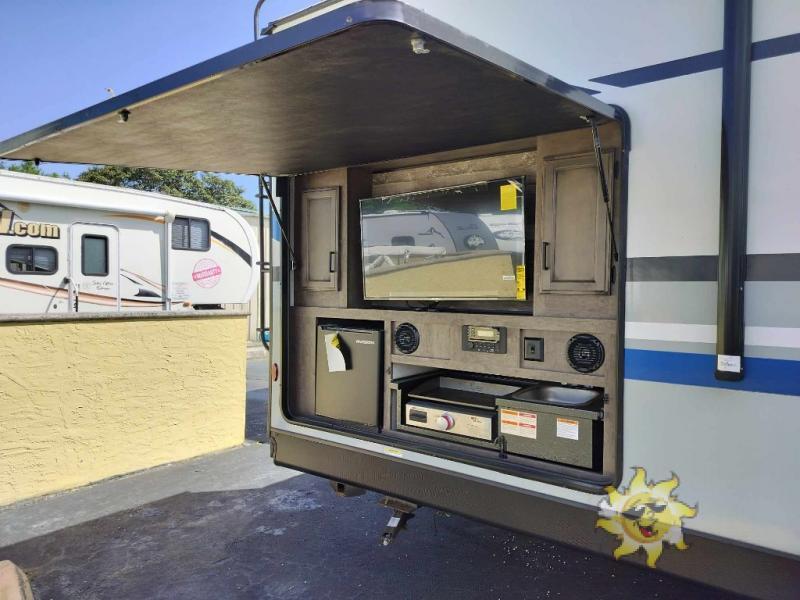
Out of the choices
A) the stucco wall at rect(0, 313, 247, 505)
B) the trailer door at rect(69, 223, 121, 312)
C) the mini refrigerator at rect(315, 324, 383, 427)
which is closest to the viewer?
the mini refrigerator at rect(315, 324, 383, 427)

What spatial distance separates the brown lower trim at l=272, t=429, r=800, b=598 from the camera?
6.55 feet

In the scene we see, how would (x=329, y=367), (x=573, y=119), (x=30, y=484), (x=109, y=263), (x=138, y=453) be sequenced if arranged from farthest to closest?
(x=109, y=263), (x=138, y=453), (x=30, y=484), (x=329, y=367), (x=573, y=119)

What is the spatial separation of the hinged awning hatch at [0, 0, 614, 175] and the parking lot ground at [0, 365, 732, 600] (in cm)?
186

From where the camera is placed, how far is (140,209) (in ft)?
25.5

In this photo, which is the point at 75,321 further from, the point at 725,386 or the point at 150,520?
the point at 725,386

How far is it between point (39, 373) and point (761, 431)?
4335mm

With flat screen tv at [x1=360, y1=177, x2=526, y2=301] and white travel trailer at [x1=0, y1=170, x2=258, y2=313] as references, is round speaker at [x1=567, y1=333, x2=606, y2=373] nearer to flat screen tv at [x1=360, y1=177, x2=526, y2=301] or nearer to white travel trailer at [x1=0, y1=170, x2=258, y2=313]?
flat screen tv at [x1=360, y1=177, x2=526, y2=301]

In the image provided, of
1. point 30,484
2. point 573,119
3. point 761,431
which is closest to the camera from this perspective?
point 761,431

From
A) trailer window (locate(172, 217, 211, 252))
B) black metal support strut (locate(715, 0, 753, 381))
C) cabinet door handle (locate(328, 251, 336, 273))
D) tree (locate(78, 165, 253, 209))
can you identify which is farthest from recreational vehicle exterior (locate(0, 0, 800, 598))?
tree (locate(78, 165, 253, 209))

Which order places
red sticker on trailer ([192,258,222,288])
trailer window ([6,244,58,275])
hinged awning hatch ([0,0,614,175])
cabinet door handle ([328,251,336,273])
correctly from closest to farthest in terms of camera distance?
1. hinged awning hatch ([0,0,614,175])
2. cabinet door handle ([328,251,336,273])
3. trailer window ([6,244,58,275])
4. red sticker on trailer ([192,258,222,288])

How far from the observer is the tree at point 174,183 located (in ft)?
64.7

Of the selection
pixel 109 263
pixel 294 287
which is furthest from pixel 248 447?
pixel 109 263

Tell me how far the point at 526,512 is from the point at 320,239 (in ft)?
6.68

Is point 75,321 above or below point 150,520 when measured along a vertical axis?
above
